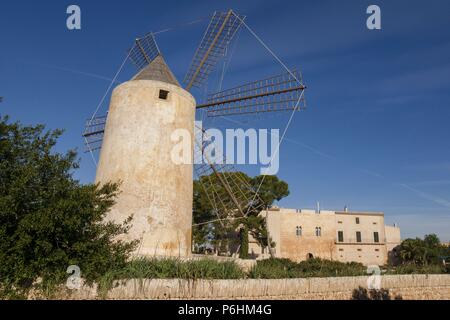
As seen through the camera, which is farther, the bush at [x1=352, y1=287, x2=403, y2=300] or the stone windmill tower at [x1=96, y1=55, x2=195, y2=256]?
the stone windmill tower at [x1=96, y1=55, x2=195, y2=256]

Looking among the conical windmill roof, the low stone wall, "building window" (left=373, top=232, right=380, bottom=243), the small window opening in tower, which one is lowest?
the low stone wall

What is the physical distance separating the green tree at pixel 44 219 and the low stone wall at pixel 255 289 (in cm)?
51

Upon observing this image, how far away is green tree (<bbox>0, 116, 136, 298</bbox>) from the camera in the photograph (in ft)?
17.8

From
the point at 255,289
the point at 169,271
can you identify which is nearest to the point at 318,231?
the point at 255,289

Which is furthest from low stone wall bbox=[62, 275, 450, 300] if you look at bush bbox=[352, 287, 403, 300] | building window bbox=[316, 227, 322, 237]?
building window bbox=[316, 227, 322, 237]

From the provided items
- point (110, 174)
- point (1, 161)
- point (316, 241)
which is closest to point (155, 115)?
point (110, 174)

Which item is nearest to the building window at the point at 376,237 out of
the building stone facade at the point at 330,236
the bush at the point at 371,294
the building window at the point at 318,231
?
the building stone facade at the point at 330,236

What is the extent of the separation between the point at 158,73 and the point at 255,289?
25.7 feet

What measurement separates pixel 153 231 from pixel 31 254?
13.2 ft

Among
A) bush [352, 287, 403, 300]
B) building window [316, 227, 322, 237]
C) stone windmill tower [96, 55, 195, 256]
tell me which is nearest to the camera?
bush [352, 287, 403, 300]

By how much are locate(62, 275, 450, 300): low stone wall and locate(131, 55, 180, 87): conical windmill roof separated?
705 centimetres

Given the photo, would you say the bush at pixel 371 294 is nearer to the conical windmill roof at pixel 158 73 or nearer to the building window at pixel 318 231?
the conical windmill roof at pixel 158 73

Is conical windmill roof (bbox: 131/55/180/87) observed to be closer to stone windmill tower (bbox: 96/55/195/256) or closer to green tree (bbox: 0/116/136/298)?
stone windmill tower (bbox: 96/55/195/256)

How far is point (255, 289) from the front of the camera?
7.41 meters
